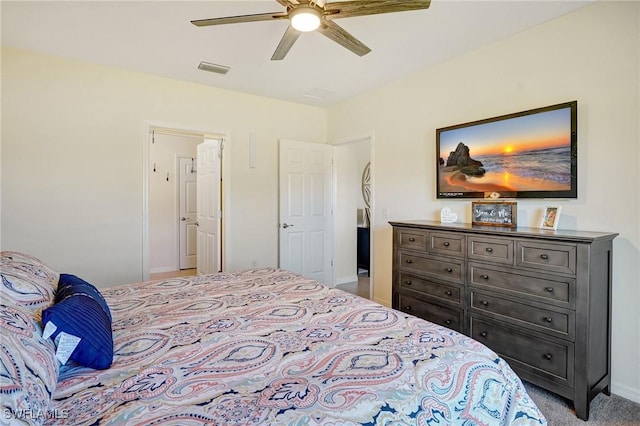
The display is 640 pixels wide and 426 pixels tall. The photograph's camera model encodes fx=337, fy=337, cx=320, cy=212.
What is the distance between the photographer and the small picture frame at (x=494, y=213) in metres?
2.65

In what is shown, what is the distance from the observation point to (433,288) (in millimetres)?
2787

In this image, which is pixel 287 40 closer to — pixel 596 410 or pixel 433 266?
pixel 433 266

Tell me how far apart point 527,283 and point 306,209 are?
9.75 feet

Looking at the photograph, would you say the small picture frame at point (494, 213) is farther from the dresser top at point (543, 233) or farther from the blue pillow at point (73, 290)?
the blue pillow at point (73, 290)

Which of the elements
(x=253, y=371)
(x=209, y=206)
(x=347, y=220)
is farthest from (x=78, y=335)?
(x=347, y=220)

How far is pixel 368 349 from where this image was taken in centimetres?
128

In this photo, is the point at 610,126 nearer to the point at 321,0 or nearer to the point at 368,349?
the point at 321,0

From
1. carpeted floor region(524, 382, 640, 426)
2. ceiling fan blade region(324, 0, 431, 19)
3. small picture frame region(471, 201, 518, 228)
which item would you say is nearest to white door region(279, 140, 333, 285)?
small picture frame region(471, 201, 518, 228)

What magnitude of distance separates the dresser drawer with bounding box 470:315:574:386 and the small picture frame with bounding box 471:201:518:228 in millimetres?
794

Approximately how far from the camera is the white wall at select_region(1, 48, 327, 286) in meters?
3.06

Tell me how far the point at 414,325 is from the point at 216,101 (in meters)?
3.58

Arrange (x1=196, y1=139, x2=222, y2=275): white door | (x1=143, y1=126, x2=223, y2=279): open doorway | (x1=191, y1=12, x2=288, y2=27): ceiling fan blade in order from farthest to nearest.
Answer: (x1=143, y1=126, x2=223, y2=279): open doorway < (x1=196, y1=139, x2=222, y2=275): white door < (x1=191, y1=12, x2=288, y2=27): ceiling fan blade

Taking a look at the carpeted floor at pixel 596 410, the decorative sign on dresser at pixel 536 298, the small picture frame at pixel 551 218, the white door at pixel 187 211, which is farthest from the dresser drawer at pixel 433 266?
the white door at pixel 187 211

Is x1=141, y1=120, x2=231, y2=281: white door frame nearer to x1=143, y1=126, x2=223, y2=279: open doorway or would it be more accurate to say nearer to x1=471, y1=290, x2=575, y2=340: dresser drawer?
x1=143, y1=126, x2=223, y2=279: open doorway
